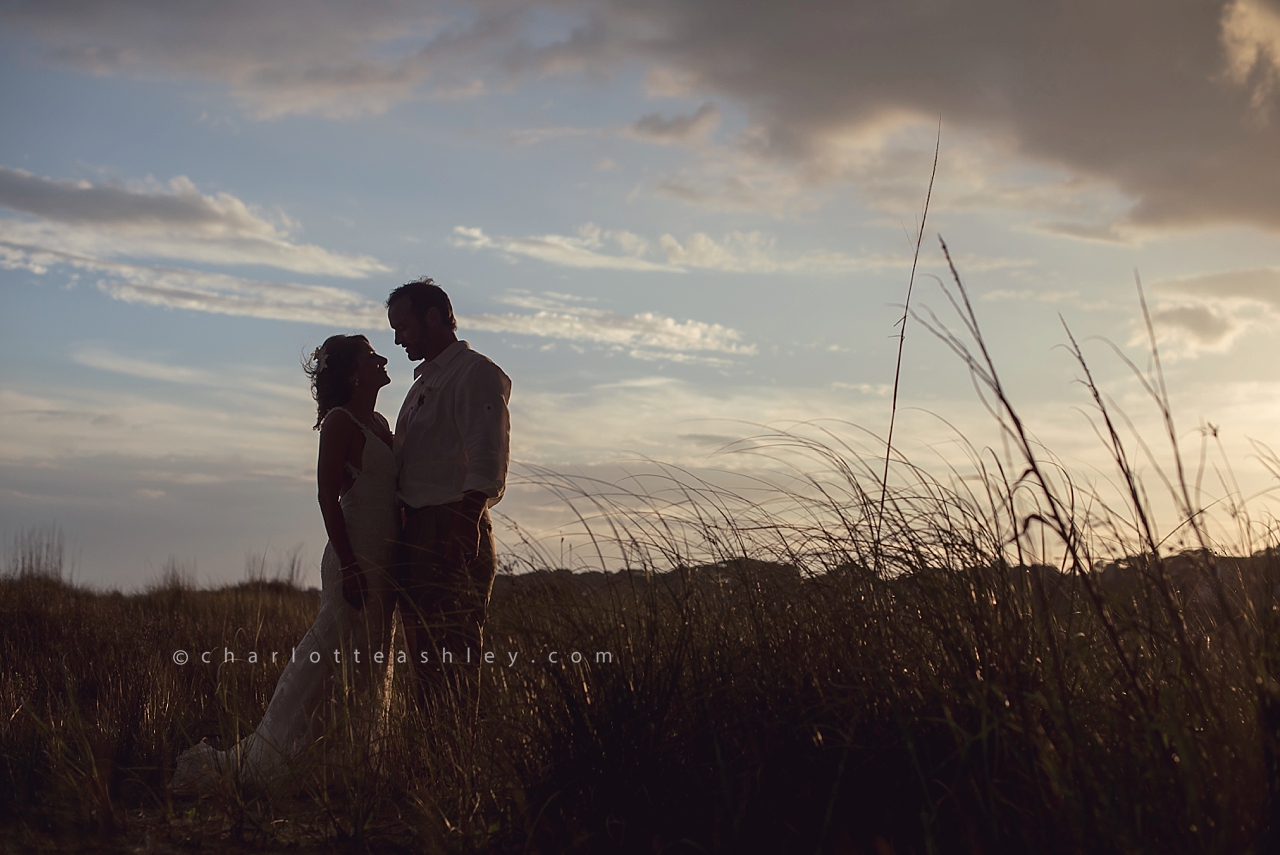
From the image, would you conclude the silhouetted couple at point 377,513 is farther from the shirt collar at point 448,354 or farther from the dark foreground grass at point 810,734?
the dark foreground grass at point 810,734

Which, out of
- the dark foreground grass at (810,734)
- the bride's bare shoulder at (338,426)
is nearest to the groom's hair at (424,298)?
the bride's bare shoulder at (338,426)

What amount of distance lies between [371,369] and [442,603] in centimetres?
120

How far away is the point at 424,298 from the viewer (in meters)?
4.78

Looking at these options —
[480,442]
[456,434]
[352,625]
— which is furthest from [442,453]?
[352,625]

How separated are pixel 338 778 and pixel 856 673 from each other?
7.64 ft

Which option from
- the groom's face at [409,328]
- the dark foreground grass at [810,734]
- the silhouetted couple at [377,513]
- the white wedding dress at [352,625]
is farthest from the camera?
the groom's face at [409,328]

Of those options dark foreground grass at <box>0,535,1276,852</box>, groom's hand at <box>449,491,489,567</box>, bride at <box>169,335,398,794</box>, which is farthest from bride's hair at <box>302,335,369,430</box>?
dark foreground grass at <box>0,535,1276,852</box>

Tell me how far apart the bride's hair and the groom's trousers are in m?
0.62

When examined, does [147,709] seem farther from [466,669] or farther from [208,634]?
[208,634]

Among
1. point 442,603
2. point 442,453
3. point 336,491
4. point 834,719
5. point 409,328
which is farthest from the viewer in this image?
point 409,328

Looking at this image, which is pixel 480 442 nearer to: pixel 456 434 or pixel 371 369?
pixel 456 434

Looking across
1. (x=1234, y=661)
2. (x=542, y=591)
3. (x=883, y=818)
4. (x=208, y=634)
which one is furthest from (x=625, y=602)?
(x=208, y=634)

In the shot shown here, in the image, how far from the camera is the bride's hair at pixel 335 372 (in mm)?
A: 4445

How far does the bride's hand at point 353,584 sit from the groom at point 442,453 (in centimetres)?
19
